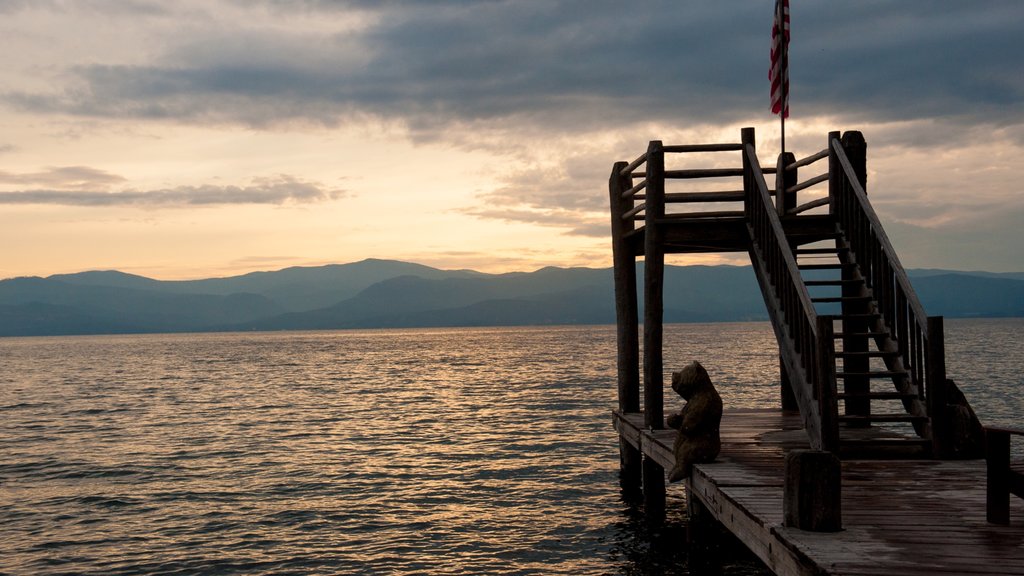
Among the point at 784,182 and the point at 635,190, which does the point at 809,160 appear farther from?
the point at 635,190

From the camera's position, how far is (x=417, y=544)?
13773 millimetres

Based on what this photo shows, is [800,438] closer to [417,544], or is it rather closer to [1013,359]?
[417,544]

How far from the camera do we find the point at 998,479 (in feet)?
23.5

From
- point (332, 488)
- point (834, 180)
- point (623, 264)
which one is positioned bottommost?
point (332, 488)

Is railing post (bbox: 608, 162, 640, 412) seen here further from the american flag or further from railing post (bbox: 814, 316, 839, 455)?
railing post (bbox: 814, 316, 839, 455)

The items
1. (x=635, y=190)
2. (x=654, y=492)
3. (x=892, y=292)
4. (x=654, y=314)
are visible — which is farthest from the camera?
(x=635, y=190)

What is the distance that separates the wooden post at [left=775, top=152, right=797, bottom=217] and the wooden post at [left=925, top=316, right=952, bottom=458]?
4.64 meters

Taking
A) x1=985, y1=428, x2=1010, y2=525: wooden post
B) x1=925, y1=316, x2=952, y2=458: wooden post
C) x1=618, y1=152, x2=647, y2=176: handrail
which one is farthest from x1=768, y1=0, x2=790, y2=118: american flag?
x1=985, y1=428, x2=1010, y2=525: wooden post

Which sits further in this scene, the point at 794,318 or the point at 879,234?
the point at 879,234

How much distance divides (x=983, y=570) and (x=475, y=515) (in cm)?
1083

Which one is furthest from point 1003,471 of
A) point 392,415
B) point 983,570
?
point 392,415

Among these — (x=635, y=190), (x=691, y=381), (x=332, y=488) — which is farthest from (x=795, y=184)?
(x=332, y=488)

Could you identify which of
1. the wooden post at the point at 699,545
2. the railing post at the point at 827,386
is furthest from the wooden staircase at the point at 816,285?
the wooden post at the point at 699,545

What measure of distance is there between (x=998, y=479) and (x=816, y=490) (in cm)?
163
